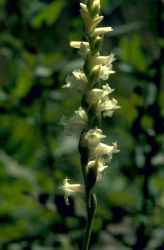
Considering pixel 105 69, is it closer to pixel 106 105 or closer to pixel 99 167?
pixel 106 105

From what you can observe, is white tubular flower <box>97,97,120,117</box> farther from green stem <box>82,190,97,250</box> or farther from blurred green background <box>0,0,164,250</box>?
blurred green background <box>0,0,164,250</box>

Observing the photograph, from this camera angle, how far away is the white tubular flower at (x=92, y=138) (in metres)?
1.57

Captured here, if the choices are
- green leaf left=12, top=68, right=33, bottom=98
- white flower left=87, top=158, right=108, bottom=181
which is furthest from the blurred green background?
white flower left=87, top=158, right=108, bottom=181

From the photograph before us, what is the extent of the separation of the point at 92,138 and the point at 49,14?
1.20 meters

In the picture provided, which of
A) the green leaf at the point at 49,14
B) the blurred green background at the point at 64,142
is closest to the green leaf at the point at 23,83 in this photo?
the blurred green background at the point at 64,142

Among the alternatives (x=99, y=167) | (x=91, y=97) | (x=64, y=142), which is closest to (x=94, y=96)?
(x=91, y=97)

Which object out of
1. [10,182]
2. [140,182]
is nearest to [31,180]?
[10,182]

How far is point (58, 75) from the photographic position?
2.69m

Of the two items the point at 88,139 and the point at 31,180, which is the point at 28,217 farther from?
the point at 88,139

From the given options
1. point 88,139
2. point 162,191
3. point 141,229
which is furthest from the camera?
point 162,191

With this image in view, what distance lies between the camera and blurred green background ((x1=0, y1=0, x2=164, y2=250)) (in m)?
2.65

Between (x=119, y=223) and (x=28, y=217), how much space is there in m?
0.43

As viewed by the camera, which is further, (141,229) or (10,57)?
(10,57)

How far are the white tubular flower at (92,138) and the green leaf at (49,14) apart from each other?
3.75 feet
